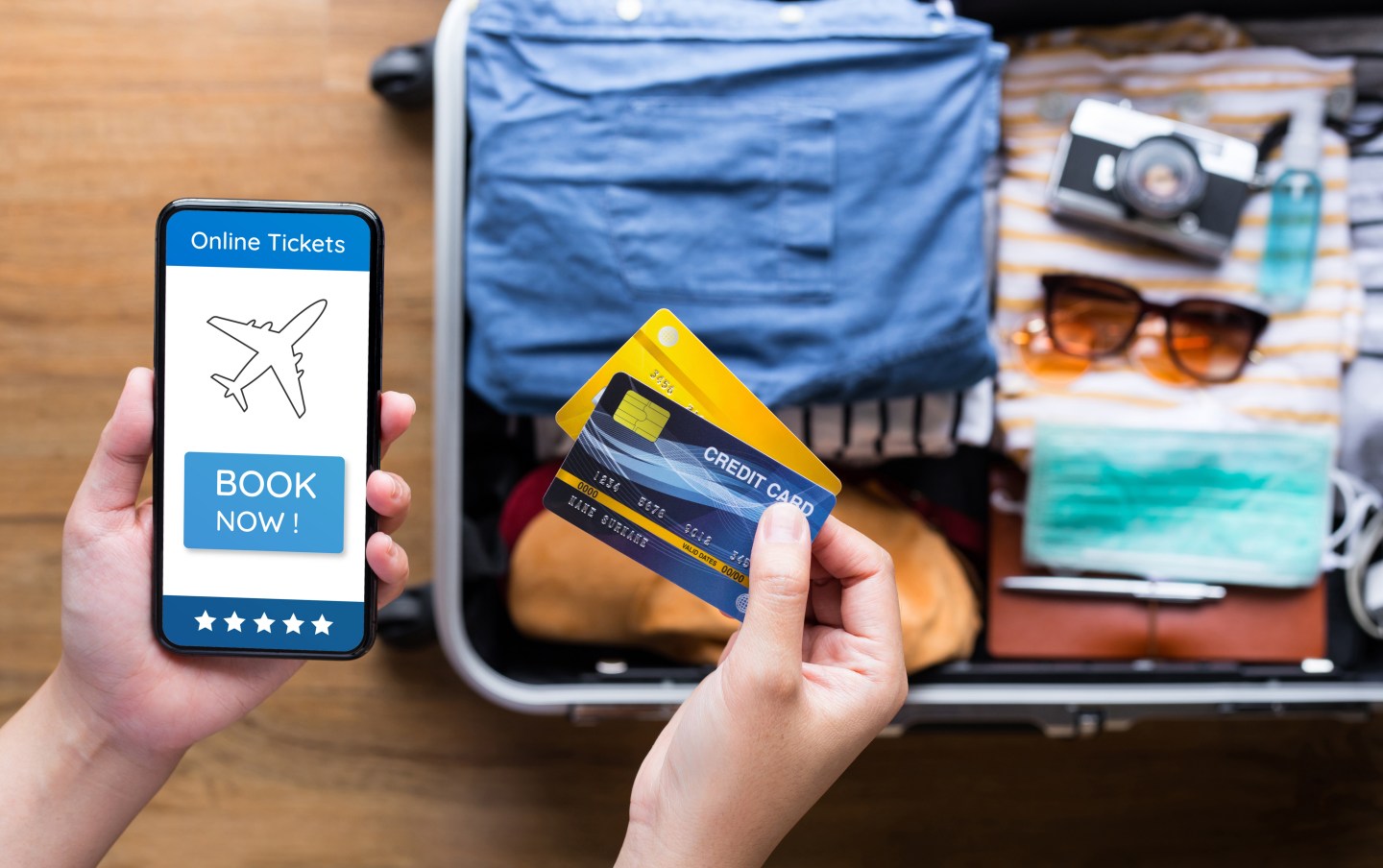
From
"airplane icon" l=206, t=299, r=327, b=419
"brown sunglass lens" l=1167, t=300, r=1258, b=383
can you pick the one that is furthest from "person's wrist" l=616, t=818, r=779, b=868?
"brown sunglass lens" l=1167, t=300, r=1258, b=383

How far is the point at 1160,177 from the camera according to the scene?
821 millimetres

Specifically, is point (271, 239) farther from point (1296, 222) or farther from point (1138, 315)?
point (1296, 222)

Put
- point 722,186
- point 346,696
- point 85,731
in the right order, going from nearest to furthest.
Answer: point 85,731 → point 722,186 → point 346,696

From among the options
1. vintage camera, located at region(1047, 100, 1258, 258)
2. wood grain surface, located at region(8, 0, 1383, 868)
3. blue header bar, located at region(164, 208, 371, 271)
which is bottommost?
wood grain surface, located at region(8, 0, 1383, 868)

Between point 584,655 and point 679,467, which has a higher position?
point 679,467

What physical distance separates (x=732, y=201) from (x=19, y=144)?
775 millimetres

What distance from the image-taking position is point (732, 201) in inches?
28.8

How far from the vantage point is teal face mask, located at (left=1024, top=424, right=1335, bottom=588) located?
84 centimetres

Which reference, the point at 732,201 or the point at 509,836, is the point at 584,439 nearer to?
the point at 732,201

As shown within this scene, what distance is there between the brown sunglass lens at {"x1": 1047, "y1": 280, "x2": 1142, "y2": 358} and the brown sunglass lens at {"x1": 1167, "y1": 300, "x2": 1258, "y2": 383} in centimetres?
4

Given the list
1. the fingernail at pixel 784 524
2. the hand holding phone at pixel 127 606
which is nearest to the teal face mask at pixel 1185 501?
the fingernail at pixel 784 524

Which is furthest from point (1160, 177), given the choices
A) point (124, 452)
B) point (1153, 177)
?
point (124, 452)

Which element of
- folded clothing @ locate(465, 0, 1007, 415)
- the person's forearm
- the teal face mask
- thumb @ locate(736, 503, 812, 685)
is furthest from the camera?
the teal face mask

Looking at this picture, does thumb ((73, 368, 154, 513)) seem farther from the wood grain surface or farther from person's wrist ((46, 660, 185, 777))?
the wood grain surface
